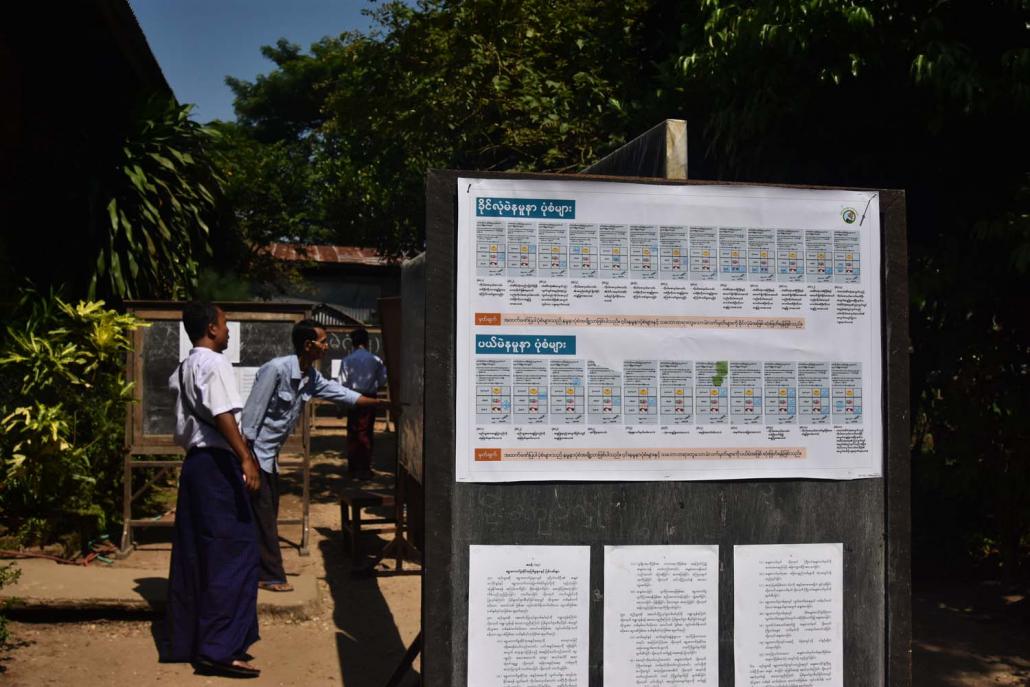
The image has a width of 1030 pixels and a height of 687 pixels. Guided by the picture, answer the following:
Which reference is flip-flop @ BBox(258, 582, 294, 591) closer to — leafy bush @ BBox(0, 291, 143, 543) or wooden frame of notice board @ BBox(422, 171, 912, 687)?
leafy bush @ BBox(0, 291, 143, 543)

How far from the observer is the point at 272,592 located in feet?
23.0

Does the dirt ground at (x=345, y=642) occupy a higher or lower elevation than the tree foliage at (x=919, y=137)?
lower

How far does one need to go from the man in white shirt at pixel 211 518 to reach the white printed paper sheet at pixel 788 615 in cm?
312

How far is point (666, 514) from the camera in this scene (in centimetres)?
298

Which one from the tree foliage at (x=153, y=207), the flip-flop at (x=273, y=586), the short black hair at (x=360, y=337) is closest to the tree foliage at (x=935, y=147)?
the flip-flop at (x=273, y=586)

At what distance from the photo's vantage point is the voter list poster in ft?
9.45

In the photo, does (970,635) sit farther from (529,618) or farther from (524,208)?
(524,208)

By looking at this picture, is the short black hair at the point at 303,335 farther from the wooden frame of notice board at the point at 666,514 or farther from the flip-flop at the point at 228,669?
the wooden frame of notice board at the point at 666,514

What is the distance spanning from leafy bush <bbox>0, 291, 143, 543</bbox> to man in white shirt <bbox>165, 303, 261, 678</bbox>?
8.04 ft

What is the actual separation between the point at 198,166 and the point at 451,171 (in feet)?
31.1

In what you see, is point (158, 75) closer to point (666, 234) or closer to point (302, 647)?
point (302, 647)

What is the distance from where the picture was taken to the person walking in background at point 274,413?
22.7 ft

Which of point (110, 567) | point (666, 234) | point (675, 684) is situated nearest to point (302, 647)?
point (110, 567)

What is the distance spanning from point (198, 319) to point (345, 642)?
2109 millimetres
